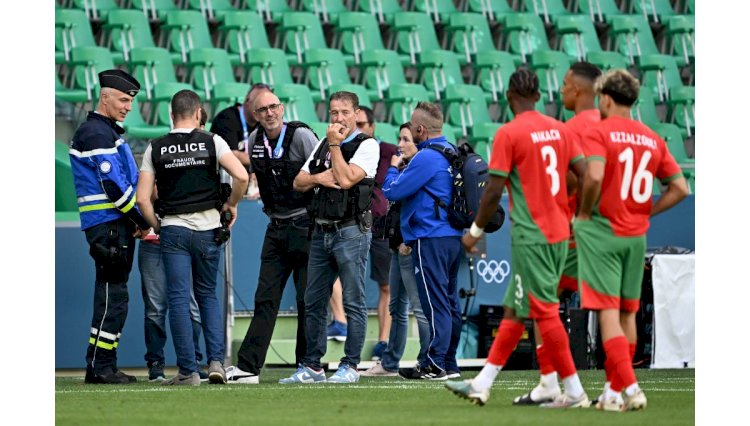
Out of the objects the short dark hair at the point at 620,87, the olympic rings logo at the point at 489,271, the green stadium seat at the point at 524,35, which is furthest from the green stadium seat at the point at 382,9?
the short dark hair at the point at 620,87

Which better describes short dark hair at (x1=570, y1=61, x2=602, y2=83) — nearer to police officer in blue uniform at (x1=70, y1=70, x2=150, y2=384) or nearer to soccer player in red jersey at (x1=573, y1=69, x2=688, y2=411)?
soccer player in red jersey at (x1=573, y1=69, x2=688, y2=411)

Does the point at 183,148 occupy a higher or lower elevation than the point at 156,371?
higher

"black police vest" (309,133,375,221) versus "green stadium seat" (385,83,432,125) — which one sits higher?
"green stadium seat" (385,83,432,125)

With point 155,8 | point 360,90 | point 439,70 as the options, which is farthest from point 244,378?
point 439,70

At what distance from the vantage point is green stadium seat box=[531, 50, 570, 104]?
1777cm

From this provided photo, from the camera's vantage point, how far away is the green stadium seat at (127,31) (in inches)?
636

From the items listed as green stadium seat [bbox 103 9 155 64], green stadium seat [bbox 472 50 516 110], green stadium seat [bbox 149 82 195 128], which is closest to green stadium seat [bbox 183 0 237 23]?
green stadium seat [bbox 103 9 155 64]

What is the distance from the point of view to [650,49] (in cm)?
1873

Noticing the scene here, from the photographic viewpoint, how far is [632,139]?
708cm

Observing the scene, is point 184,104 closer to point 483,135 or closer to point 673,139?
point 483,135

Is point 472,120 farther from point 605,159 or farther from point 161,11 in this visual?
point 605,159

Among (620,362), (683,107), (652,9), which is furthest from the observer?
(652,9)

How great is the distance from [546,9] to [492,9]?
0.85 m

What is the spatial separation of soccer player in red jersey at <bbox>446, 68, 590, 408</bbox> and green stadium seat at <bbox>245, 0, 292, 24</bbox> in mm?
10658
